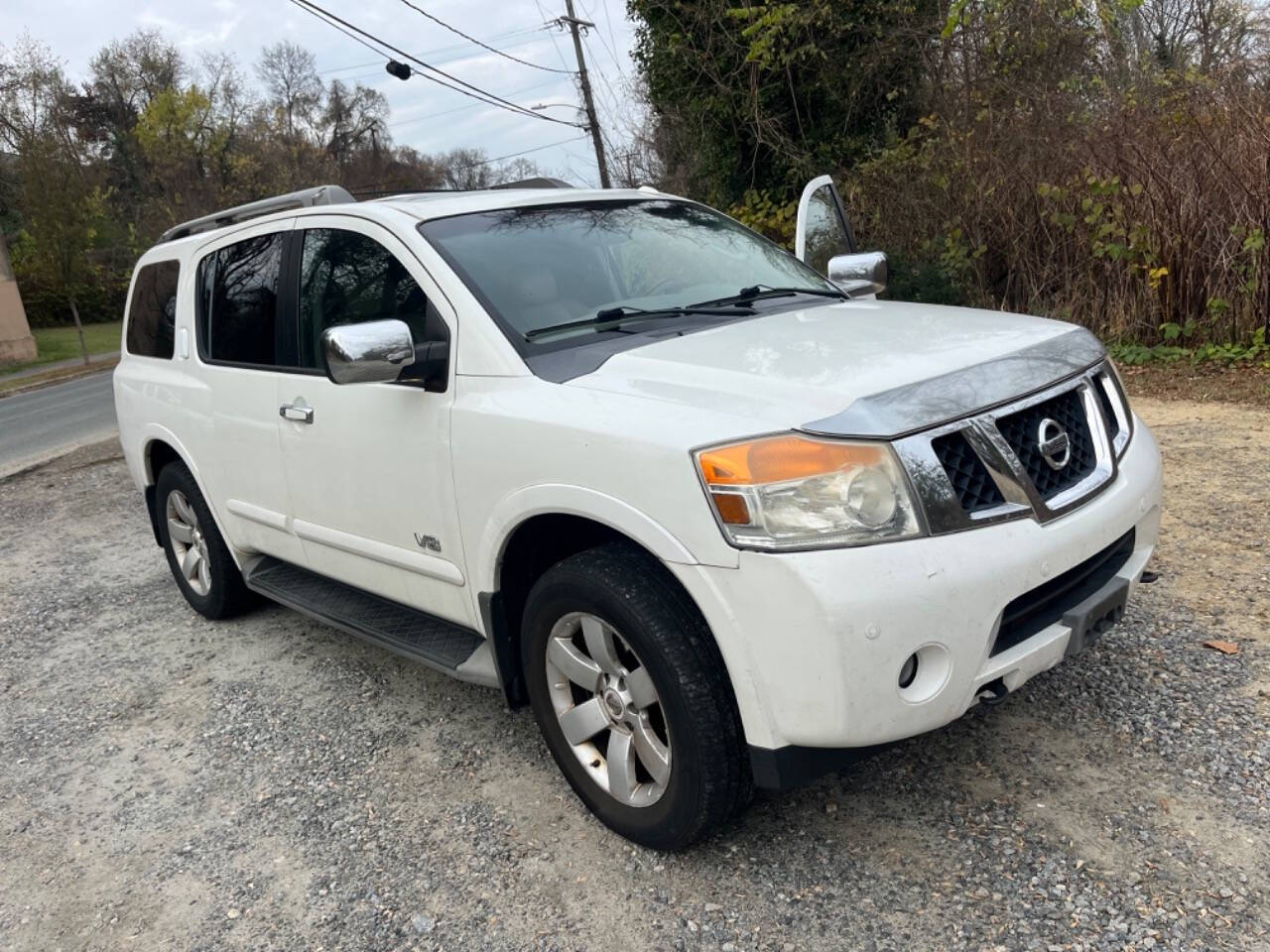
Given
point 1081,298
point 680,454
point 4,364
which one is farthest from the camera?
point 4,364

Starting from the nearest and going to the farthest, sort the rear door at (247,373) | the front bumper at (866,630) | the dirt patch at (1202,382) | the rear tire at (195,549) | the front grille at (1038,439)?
1. the front bumper at (866,630)
2. the front grille at (1038,439)
3. the rear door at (247,373)
4. the rear tire at (195,549)
5. the dirt patch at (1202,382)

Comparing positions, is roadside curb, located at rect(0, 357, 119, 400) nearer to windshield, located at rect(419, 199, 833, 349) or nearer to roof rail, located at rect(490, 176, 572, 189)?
roof rail, located at rect(490, 176, 572, 189)

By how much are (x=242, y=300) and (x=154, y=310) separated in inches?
44.4

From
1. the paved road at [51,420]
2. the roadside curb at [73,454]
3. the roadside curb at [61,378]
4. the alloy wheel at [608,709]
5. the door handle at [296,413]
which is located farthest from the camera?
the roadside curb at [61,378]

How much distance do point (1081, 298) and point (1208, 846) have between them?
7.32 m

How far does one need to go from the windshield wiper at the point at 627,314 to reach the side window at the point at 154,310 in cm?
252

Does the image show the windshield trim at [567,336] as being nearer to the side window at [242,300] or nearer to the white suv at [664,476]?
the white suv at [664,476]

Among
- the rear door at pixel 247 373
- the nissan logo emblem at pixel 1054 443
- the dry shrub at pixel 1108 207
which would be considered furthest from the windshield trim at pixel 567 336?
the dry shrub at pixel 1108 207

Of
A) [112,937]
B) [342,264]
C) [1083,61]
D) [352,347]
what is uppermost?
[1083,61]

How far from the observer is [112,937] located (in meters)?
2.68

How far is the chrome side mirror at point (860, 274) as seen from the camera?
4.15 meters

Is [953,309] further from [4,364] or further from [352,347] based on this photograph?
[4,364]

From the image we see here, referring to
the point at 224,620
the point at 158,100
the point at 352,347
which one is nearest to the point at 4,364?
the point at 158,100

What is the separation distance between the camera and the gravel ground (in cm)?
243
